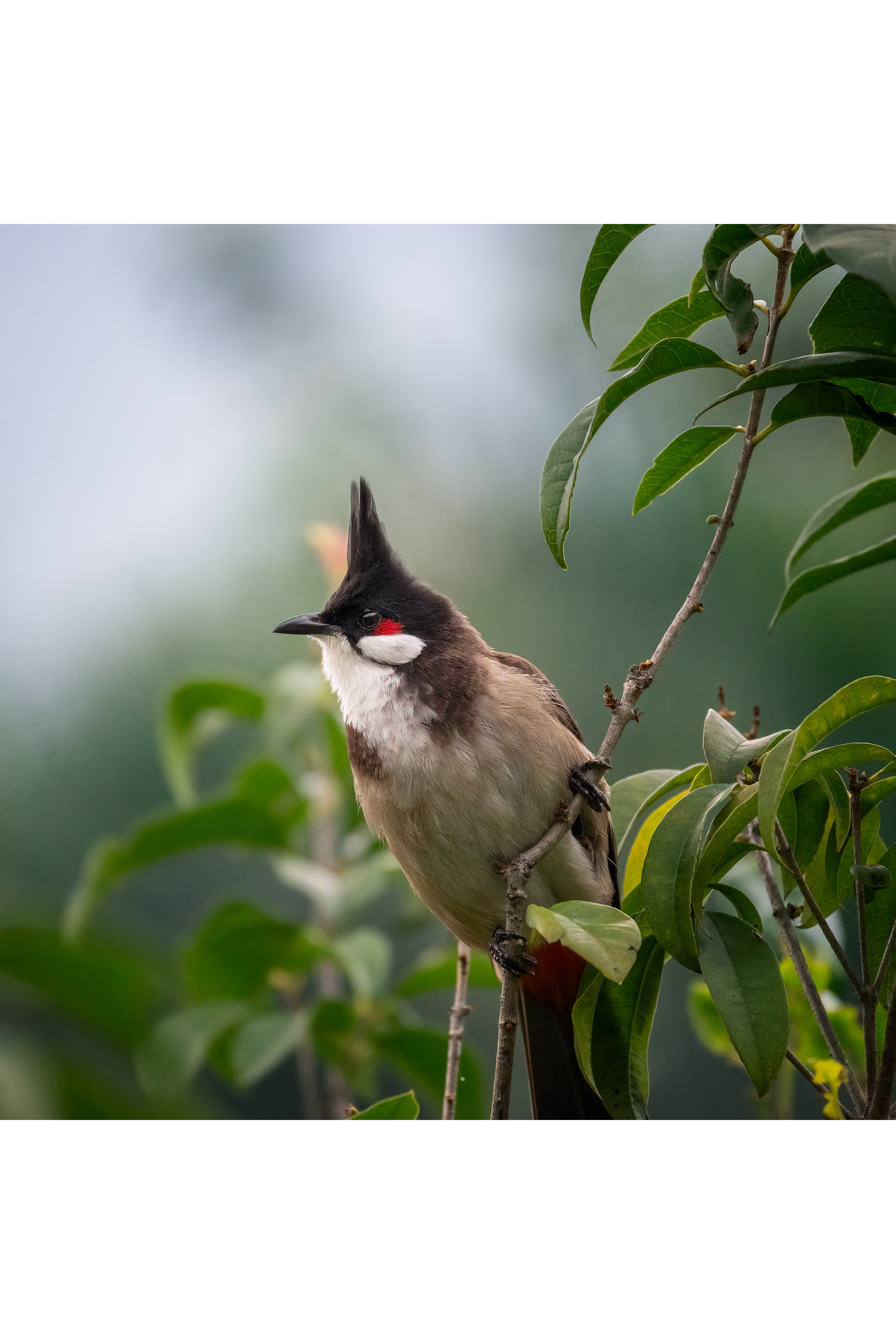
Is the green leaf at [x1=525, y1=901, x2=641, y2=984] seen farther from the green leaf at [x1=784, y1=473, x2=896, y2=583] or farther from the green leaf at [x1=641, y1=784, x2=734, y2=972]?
A: the green leaf at [x1=784, y1=473, x2=896, y2=583]

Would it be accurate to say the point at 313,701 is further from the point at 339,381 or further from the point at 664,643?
the point at 664,643

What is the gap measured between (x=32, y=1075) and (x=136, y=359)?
120cm

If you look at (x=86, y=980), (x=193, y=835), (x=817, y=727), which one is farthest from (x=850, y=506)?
(x=86, y=980)

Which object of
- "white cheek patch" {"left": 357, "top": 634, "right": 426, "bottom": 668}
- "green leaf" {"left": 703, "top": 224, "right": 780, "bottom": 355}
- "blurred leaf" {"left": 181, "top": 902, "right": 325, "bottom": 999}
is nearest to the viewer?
"green leaf" {"left": 703, "top": 224, "right": 780, "bottom": 355}

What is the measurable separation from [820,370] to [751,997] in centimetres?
54

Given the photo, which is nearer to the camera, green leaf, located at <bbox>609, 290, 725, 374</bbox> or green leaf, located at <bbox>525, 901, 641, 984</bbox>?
green leaf, located at <bbox>525, 901, 641, 984</bbox>

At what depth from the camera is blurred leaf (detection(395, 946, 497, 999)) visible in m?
1.58

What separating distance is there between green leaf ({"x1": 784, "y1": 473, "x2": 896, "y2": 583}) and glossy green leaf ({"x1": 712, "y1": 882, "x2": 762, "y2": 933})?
32 centimetres

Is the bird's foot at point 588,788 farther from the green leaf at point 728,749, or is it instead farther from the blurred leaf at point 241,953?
the blurred leaf at point 241,953

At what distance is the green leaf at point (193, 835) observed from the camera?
1551 millimetres

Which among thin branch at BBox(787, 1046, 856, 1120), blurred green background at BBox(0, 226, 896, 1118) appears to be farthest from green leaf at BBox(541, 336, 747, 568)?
blurred green background at BBox(0, 226, 896, 1118)

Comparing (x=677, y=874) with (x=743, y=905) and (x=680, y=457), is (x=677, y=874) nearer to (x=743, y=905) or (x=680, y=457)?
(x=743, y=905)

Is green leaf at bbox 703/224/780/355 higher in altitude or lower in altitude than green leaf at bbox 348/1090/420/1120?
higher

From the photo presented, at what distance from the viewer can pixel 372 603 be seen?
1262 mm
